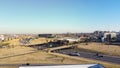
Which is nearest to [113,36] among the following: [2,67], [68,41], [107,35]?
[107,35]

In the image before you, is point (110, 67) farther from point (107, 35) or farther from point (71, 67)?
point (107, 35)

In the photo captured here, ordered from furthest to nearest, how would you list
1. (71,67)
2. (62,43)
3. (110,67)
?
(62,43) < (110,67) < (71,67)

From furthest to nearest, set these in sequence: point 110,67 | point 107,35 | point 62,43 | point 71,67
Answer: point 107,35 < point 62,43 < point 110,67 < point 71,67

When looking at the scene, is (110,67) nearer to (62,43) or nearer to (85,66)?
(85,66)

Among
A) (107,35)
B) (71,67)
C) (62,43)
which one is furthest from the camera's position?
(107,35)

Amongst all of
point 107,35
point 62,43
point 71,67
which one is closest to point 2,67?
point 71,67

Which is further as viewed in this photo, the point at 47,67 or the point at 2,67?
the point at 2,67

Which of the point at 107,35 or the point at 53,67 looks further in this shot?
the point at 107,35

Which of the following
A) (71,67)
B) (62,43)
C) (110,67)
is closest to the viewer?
(71,67)
